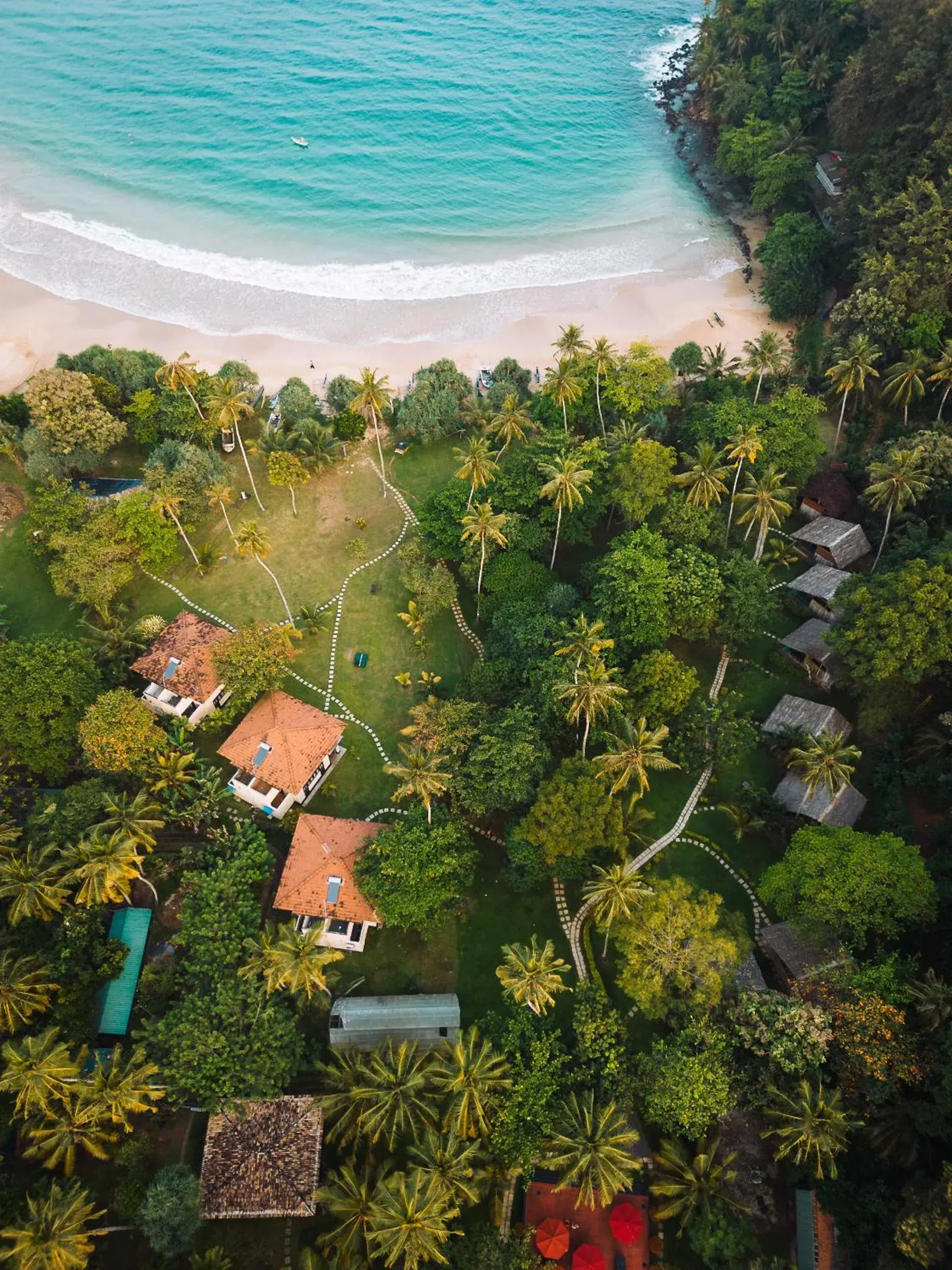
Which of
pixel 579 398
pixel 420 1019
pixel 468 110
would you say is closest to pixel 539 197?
pixel 468 110

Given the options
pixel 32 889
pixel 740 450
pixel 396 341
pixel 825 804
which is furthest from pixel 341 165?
pixel 825 804

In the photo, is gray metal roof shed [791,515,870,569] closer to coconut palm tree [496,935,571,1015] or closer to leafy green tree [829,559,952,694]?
leafy green tree [829,559,952,694]

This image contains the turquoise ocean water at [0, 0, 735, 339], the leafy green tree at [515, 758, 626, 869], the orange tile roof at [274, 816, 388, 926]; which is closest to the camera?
the leafy green tree at [515, 758, 626, 869]

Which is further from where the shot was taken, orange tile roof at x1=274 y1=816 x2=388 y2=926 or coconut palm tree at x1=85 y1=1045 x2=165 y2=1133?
orange tile roof at x1=274 y1=816 x2=388 y2=926

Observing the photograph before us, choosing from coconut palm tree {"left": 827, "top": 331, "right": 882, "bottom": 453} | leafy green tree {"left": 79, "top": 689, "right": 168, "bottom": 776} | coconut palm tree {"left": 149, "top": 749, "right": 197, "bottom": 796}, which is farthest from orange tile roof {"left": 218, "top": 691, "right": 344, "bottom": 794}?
coconut palm tree {"left": 827, "top": 331, "right": 882, "bottom": 453}

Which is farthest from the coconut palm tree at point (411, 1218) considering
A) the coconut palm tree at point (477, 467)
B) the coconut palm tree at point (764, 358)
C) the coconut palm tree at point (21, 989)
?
the coconut palm tree at point (764, 358)

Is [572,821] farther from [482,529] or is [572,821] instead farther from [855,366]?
[855,366]
